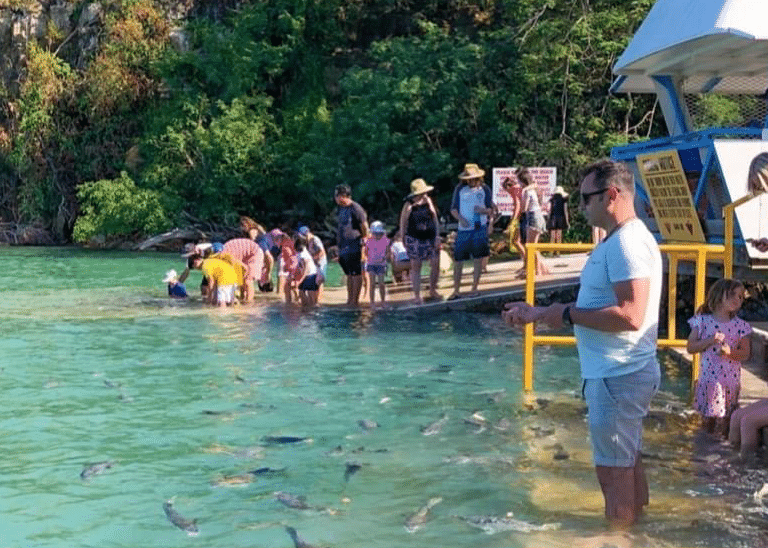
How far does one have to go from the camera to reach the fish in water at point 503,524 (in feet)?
21.1

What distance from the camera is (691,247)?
9.41m

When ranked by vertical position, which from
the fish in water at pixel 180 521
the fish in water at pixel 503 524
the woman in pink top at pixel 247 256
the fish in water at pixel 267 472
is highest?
the woman in pink top at pixel 247 256

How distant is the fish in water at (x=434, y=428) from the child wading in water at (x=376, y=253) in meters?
6.94

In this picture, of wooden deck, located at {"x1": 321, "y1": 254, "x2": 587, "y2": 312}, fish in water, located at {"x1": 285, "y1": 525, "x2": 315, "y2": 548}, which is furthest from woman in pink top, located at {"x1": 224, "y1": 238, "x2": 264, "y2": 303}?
fish in water, located at {"x1": 285, "y1": 525, "x2": 315, "y2": 548}

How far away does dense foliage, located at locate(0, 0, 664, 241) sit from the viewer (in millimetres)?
30266

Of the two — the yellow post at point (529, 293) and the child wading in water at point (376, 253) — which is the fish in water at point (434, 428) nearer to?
the yellow post at point (529, 293)

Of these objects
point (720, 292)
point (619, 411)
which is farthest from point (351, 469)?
point (720, 292)

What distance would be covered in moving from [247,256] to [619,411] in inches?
522

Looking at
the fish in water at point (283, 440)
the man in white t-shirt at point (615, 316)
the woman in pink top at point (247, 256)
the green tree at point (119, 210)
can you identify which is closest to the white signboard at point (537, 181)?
the woman in pink top at point (247, 256)

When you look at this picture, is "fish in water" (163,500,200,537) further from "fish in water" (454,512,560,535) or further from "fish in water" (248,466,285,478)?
"fish in water" (454,512,560,535)

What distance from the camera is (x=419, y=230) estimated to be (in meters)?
16.1

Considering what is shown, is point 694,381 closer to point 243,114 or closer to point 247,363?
point 247,363

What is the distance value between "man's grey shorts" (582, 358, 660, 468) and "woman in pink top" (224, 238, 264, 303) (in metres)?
13.0

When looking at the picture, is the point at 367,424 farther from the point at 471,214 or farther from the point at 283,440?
the point at 471,214
